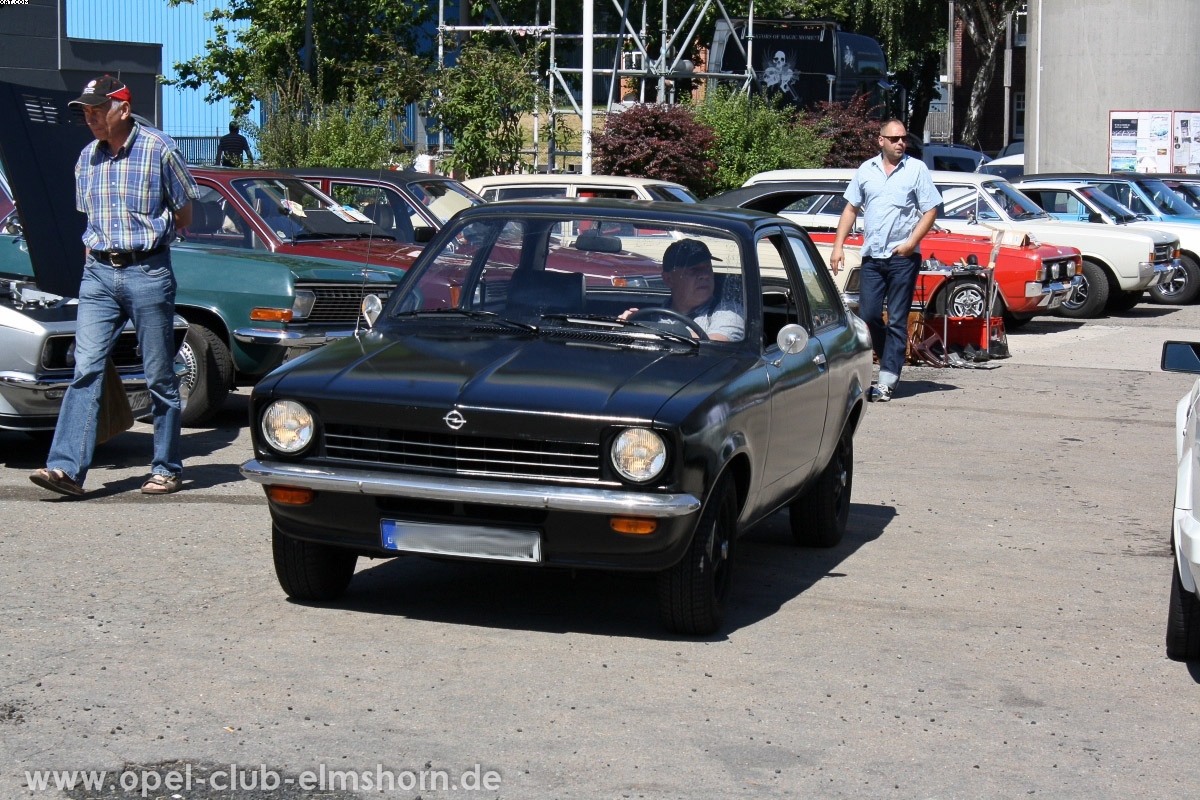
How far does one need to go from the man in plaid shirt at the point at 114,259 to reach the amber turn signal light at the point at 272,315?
2278 mm

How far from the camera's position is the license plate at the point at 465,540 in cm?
528

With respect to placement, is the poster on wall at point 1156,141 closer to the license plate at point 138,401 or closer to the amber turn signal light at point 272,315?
the amber turn signal light at point 272,315

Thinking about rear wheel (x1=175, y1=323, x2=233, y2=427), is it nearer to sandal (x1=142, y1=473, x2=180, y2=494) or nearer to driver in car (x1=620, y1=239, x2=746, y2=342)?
sandal (x1=142, y1=473, x2=180, y2=494)

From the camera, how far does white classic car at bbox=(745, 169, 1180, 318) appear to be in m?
18.9

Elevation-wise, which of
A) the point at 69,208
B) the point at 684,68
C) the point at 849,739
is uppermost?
the point at 684,68

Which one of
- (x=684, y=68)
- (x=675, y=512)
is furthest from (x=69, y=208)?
(x=684, y=68)

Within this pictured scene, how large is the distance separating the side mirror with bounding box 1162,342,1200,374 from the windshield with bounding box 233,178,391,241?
6899mm

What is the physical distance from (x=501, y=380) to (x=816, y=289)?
230 cm

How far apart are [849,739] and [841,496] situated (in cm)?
290

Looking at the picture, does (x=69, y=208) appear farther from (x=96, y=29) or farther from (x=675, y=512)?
(x=96, y=29)

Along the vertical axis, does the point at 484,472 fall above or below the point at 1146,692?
above

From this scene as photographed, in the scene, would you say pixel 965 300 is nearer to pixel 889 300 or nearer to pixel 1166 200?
pixel 889 300

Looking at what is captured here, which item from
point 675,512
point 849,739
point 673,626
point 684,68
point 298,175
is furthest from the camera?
point 684,68

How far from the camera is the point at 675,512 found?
16.8 feet
